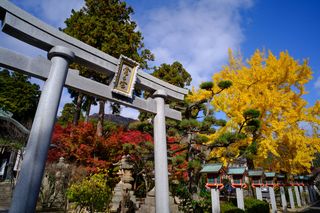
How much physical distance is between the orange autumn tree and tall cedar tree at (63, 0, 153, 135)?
6.34 meters

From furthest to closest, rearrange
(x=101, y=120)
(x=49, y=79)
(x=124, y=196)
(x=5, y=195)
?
1. (x=101, y=120)
2. (x=5, y=195)
3. (x=124, y=196)
4. (x=49, y=79)

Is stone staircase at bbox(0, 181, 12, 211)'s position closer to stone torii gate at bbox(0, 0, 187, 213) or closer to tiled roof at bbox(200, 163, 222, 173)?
tiled roof at bbox(200, 163, 222, 173)

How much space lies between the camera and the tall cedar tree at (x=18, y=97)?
21.1 m

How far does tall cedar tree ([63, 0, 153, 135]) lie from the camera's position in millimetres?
13656

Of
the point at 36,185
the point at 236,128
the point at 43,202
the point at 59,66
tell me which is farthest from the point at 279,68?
the point at 43,202

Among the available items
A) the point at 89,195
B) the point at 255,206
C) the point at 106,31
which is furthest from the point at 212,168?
the point at 106,31

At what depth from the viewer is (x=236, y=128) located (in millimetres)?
10273

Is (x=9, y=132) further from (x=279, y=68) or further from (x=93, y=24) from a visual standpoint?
(x=279, y=68)

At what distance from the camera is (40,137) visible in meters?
3.06

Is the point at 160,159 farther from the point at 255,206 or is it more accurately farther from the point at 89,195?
the point at 255,206

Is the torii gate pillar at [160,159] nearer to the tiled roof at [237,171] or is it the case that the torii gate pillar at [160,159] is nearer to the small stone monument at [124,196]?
the tiled roof at [237,171]

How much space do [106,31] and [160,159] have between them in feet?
39.2

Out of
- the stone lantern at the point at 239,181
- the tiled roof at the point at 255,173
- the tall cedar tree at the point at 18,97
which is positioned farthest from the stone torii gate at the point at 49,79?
the tall cedar tree at the point at 18,97

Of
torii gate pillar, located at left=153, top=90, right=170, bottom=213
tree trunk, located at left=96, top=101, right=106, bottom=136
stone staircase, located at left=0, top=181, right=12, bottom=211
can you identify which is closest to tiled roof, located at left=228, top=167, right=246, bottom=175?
torii gate pillar, located at left=153, top=90, right=170, bottom=213
